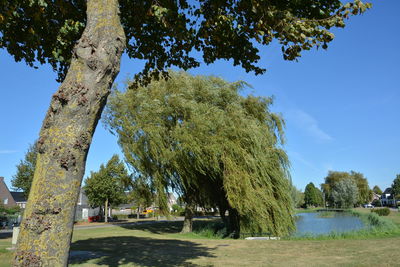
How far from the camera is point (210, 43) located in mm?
7512

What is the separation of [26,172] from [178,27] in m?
32.8

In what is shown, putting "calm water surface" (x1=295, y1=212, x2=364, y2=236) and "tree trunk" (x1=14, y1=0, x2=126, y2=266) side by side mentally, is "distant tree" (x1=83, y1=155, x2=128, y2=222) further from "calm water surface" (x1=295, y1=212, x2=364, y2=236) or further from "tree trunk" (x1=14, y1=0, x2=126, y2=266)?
"tree trunk" (x1=14, y1=0, x2=126, y2=266)

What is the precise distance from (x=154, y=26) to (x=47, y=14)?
8.24 feet

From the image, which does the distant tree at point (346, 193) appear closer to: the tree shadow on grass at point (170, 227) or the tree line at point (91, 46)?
the tree shadow on grass at point (170, 227)

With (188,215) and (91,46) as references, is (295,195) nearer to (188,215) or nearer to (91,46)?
(188,215)

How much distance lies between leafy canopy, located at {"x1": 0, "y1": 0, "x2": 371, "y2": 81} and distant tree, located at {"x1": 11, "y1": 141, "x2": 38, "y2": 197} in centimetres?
2792

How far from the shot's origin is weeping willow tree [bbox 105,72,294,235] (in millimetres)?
16047

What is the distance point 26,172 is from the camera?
3297cm

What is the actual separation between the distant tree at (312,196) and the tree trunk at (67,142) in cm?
10865

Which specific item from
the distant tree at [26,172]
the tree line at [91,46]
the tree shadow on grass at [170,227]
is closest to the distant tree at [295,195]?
the tree shadow on grass at [170,227]

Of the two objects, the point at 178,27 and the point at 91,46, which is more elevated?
the point at 178,27

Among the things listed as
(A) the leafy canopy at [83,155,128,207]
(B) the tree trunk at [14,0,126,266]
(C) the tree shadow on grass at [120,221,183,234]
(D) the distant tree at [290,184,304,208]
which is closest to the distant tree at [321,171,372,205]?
(D) the distant tree at [290,184,304,208]

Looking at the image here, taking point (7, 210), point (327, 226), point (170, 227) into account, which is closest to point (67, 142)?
point (170, 227)

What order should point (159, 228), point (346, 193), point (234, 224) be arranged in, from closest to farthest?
1. point (234, 224)
2. point (159, 228)
3. point (346, 193)
